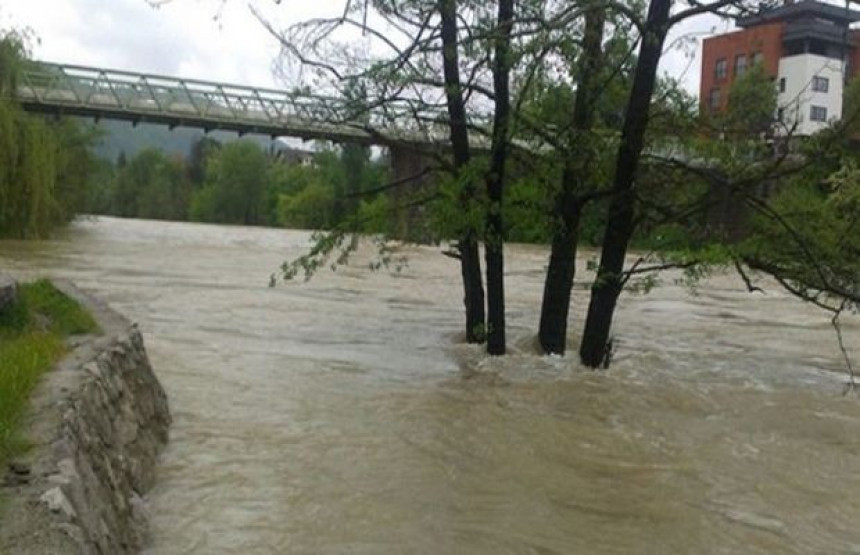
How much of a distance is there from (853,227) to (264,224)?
321 feet

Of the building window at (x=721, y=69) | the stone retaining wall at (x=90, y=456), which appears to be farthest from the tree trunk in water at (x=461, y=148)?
the building window at (x=721, y=69)

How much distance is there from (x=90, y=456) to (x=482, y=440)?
4.05 metres

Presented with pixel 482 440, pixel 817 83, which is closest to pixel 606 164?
pixel 482 440

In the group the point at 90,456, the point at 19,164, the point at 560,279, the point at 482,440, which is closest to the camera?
the point at 90,456

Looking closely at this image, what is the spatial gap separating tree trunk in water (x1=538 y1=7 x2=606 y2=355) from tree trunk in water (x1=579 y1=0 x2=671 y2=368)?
47cm

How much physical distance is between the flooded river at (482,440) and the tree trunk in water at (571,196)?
1.66 feet

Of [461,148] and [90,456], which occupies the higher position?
[461,148]

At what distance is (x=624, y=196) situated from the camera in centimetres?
1196

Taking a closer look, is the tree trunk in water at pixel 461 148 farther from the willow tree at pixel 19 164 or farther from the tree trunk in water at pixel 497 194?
the willow tree at pixel 19 164

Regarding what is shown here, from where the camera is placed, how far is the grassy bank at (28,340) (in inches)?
203

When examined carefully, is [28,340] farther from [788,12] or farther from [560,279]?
[788,12]

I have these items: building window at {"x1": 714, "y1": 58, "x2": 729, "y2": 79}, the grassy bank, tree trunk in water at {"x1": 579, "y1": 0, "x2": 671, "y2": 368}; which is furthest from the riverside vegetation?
building window at {"x1": 714, "y1": 58, "x2": 729, "y2": 79}

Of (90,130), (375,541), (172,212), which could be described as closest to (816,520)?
(375,541)

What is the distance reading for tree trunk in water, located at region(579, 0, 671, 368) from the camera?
1127 cm
